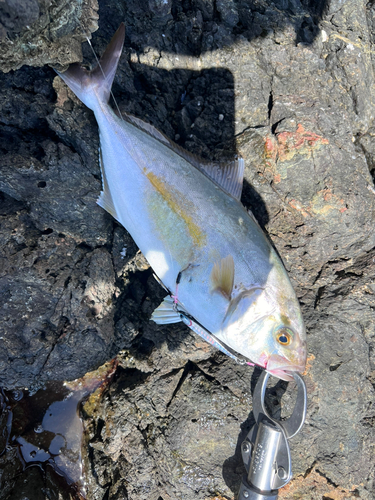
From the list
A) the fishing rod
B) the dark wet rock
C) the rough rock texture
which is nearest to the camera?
the dark wet rock

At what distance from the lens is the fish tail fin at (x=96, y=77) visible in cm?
174

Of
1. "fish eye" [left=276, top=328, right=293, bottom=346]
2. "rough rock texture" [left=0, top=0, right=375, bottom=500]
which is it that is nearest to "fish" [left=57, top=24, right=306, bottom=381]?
"fish eye" [left=276, top=328, right=293, bottom=346]

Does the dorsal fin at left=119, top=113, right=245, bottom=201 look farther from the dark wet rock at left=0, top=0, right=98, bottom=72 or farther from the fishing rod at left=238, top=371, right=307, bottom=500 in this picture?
the fishing rod at left=238, top=371, right=307, bottom=500

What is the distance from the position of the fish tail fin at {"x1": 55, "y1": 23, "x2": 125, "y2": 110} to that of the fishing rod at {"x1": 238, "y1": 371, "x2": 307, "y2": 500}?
222 centimetres

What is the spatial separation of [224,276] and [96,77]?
1.47m

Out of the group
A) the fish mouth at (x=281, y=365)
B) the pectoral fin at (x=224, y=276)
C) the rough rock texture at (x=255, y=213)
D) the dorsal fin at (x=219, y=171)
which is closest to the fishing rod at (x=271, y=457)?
the rough rock texture at (x=255, y=213)

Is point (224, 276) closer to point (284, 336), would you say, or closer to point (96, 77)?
point (284, 336)

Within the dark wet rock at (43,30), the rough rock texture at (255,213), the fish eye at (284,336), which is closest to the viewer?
the dark wet rock at (43,30)

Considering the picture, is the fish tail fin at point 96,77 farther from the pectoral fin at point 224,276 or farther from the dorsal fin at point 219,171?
the pectoral fin at point 224,276

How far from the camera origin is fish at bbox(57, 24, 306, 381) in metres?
1.58

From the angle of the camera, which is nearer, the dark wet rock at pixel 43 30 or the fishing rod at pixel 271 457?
the dark wet rock at pixel 43 30

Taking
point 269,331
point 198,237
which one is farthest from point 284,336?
point 198,237

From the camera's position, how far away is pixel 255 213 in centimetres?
220

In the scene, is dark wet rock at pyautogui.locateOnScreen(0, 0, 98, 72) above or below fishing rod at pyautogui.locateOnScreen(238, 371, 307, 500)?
above
